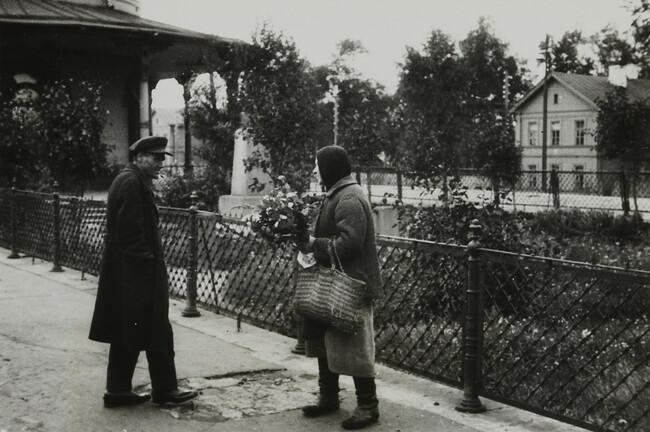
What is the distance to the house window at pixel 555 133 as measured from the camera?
52250mm

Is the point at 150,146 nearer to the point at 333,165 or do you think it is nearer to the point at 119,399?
the point at 333,165

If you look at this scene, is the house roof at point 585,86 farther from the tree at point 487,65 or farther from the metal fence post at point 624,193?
the metal fence post at point 624,193

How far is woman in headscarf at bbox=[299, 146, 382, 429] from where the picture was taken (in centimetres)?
478

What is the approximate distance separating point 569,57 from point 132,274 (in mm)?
73875

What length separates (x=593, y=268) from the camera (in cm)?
467

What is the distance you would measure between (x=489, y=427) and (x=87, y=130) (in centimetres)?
1204

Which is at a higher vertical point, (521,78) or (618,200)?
(521,78)

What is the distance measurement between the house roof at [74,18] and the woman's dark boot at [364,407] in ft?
51.3

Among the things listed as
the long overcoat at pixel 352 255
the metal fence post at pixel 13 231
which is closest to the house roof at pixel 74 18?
the metal fence post at pixel 13 231

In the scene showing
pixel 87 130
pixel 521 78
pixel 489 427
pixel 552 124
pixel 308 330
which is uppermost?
pixel 521 78

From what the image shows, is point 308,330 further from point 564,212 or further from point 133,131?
point 133,131

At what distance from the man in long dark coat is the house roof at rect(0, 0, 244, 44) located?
582 inches

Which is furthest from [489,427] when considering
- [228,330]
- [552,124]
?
[552,124]

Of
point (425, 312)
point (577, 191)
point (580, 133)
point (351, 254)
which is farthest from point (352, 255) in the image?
point (580, 133)
